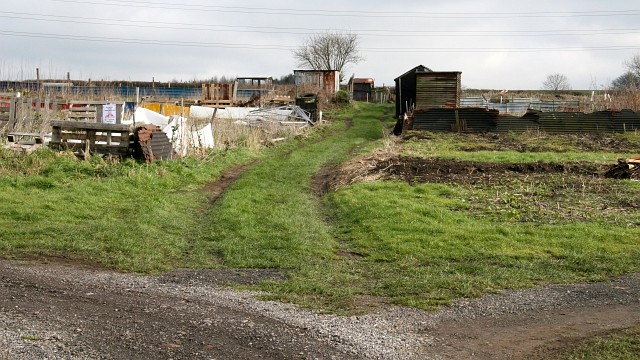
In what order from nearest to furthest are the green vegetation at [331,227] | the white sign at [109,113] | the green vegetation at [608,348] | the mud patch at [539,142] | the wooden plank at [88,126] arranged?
the green vegetation at [608,348], the green vegetation at [331,227], the wooden plank at [88,126], the white sign at [109,113], the mud patch at [539,142]

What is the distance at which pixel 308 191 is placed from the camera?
17.0m

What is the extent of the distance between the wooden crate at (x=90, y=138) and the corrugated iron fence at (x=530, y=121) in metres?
16.8

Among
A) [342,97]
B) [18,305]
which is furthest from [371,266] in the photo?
[342,97]

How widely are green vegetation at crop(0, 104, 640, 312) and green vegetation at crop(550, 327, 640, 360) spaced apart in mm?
1814

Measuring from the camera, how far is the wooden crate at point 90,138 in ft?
60.4

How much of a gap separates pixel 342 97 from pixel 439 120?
883 inches

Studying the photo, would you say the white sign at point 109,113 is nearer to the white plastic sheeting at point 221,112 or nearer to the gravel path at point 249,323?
the white plastic sheeting at point 221,112

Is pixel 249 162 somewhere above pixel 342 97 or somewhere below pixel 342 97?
below

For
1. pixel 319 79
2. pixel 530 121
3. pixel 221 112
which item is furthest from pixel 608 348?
pixel 319 79

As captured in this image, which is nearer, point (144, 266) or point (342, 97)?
point (144, 266)

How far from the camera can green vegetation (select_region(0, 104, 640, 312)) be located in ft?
29.6

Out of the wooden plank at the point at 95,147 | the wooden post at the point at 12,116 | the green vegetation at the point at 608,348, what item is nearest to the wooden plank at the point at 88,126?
the wooden plank at the point at 95,147

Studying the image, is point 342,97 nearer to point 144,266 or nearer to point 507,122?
point 507,122

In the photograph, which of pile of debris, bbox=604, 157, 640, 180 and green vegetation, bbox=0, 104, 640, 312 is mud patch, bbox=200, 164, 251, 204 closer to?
green vegetation, bbox=0, 104, 640, 312
